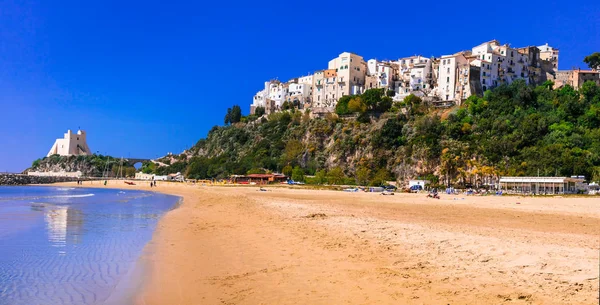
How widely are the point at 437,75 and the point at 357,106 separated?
48.0 feet

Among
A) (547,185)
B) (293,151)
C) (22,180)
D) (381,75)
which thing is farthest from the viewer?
(22,180)

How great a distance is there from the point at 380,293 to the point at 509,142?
146ft

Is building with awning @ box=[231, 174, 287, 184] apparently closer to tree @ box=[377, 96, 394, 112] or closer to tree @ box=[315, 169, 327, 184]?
tree @ box=[315, 169, 327, 184]

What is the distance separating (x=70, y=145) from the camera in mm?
127188

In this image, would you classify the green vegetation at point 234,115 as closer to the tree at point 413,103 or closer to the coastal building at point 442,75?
the coastal building at point 442,75

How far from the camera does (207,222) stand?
1600 centimetres

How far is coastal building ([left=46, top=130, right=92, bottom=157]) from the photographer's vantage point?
127 metres

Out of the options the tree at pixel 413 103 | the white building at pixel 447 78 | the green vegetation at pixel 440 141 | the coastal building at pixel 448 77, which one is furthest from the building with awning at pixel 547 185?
the white building at pixel 447 78

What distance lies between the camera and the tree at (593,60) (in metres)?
61.5

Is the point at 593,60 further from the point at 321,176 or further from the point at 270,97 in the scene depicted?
the point at 270,97

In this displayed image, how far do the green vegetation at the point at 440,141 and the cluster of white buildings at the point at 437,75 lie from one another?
5117 mm

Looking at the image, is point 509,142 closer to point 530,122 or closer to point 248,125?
point 530,122

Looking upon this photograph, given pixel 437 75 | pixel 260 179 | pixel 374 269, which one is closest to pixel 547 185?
pixel 374 269

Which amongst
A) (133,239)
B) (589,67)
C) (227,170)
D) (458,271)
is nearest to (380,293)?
(458,271)
